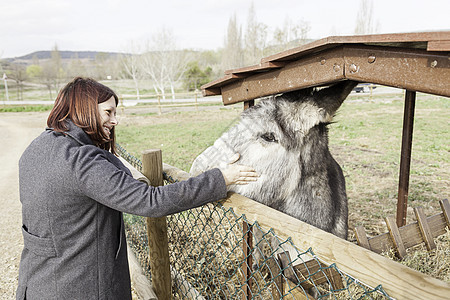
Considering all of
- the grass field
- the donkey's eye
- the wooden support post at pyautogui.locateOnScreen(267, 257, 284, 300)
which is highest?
the donkey's eye

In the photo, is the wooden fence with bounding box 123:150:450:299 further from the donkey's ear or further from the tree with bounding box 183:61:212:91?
the tree with bounding box 183:61:212:91

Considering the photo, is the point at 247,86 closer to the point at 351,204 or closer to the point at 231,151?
the point at 231,151

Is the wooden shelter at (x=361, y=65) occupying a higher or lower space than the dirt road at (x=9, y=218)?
higher

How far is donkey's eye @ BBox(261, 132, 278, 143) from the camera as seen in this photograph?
2.46 meters

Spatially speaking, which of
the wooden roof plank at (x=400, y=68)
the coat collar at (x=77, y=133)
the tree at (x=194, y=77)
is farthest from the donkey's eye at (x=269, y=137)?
the tree at (x=194, y=77)

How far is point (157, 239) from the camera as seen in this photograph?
2.79 meters

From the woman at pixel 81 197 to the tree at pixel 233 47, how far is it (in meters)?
37.6

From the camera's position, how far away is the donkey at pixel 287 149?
7.79 feet

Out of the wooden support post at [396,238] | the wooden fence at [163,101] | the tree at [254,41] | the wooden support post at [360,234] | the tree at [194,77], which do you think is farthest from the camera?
the tree at [194,77]

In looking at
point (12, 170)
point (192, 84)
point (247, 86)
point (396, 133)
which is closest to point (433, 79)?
point (247, 86)

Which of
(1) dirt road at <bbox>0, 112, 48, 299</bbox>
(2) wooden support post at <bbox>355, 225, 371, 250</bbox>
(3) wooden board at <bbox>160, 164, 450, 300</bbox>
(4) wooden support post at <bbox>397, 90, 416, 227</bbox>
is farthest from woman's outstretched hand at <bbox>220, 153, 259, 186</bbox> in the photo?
(1) dirt road at <bbox>0, 112, 48, 299</bbox>

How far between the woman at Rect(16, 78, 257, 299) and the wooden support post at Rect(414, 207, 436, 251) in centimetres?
237

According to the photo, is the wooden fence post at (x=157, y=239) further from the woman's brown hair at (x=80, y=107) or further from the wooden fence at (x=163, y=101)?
the wooden fence at (x=163, y=101)

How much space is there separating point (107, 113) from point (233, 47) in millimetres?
41721
